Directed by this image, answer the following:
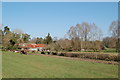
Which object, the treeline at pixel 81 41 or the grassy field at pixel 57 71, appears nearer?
the grassy field at pixel 57 71

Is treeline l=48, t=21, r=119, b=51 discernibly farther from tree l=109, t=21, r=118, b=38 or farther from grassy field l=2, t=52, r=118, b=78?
grassy field l=2, t=52, r=118, b=78

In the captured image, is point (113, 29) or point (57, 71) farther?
point (113, 29)

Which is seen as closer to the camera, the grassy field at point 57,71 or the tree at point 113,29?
the grassy field at point 57,71

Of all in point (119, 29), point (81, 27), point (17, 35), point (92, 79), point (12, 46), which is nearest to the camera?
point (92, 79)

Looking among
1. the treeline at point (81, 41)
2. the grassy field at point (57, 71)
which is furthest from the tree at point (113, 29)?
the grassy field at point (57, 71)

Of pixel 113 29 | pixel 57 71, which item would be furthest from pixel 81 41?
pixel 57 71

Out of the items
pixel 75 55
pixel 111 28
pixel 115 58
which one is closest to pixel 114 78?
pixel 115 58

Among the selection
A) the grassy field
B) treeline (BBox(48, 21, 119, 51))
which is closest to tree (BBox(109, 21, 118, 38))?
treeline (BBox(48, 21, 119, 51))

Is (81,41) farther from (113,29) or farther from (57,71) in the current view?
(57,71)

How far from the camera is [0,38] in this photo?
45469 mm

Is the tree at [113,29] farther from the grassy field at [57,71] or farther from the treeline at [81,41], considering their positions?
the grassy field at [57,71]

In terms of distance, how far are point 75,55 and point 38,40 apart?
247 feet

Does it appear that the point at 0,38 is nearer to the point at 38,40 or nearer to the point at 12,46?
the point at 12,46

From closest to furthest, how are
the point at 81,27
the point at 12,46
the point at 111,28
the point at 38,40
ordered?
the point at 111,28, the point at 81,27, the point at 12,46, the point at 38,40
